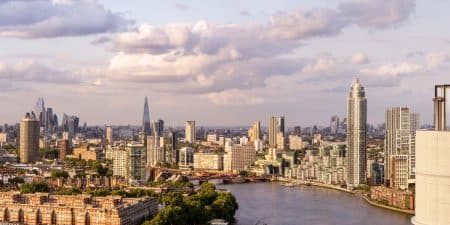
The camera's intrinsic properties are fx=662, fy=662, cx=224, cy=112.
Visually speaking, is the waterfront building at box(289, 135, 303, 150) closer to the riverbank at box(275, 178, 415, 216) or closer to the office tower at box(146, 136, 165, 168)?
the office tower at box(146, 136, 165, 168)

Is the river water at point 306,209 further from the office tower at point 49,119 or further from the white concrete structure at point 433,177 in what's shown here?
the office tower at point 49,119

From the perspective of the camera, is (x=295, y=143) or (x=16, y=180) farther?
(x=295, y=143)

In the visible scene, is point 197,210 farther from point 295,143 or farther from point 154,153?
point 295,143

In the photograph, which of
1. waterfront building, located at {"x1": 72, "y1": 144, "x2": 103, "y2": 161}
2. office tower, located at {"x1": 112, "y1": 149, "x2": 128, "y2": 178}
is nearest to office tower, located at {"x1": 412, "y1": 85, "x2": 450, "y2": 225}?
office tower, located at {"x1": 112, "y1": 149, "x2": 128, "y2": 178}

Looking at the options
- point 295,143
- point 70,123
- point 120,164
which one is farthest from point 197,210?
point 70,123

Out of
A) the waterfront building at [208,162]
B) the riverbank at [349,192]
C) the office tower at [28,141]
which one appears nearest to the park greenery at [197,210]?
the riverbank at [349,192]

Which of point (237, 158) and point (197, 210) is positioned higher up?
point (237, 158)

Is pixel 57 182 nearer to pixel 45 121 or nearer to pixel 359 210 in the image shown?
pixel 359 210
